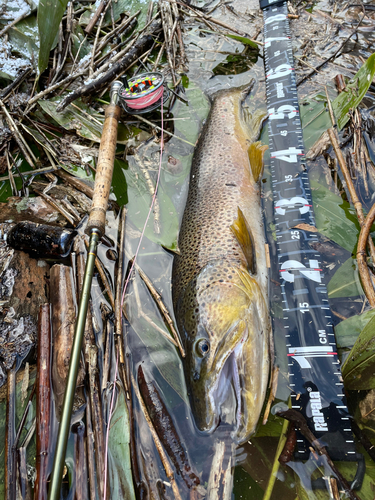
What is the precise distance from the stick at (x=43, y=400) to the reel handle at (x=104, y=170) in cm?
79

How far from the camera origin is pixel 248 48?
4.00 metres

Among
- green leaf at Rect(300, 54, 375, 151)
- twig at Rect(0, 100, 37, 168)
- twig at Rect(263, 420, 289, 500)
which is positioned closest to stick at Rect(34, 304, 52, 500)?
twig at Rect(263, 420, 289, 500)

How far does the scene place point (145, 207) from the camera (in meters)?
3.03

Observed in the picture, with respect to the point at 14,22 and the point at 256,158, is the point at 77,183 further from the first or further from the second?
the point at 14,22

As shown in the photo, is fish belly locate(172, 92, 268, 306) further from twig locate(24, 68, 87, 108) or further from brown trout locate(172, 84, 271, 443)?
twig locate(24, 68, 87, 108)

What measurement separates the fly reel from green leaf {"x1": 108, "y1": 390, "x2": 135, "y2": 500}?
2868 millimetres

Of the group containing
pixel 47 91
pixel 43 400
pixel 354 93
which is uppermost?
pixel 47 91

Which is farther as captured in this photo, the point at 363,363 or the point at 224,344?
the point at 224,344

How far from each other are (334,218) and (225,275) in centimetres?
110

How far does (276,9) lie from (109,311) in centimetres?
449

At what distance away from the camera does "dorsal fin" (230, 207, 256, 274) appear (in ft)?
8.29

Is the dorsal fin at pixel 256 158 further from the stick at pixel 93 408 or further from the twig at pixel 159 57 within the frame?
the stick at pixel 93 408

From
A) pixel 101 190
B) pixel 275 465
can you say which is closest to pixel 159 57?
pixel 101 190

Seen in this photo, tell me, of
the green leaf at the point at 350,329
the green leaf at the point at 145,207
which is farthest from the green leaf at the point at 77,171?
the green leaf at the point at 350,329
